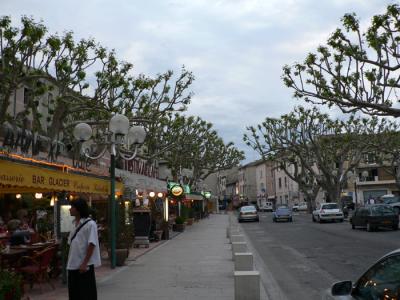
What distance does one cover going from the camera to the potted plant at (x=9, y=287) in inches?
227

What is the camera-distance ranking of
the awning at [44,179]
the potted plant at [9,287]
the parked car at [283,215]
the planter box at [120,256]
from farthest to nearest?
the parked car at [283,215] < the planter box at [120,256] < the awning at [44,179] < the potted plant at [9,287]

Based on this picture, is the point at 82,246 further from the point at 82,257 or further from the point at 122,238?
the point at 122,238

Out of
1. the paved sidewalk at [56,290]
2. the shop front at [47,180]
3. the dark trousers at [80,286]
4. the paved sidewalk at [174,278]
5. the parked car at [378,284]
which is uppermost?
the shop front at [47,180]

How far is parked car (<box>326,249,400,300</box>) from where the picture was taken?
3.57 metres

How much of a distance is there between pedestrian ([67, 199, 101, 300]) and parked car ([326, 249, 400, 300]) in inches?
121

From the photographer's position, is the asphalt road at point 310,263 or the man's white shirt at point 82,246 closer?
the man's white shirt at point 82,246

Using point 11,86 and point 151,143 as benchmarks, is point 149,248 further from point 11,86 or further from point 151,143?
point 151,143

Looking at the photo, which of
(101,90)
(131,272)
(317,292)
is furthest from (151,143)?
(317,292)

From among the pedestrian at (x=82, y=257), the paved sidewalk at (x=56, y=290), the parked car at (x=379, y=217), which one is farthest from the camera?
the parked car at (x=379, y=217)

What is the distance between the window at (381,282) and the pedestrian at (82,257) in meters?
3.30

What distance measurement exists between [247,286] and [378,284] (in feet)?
13.0

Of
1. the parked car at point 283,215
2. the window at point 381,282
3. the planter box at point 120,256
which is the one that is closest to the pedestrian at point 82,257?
the window at point 381,282

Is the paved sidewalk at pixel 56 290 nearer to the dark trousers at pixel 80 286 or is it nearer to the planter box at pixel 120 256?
the planter box at pixel 120 256

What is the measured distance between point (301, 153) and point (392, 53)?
95.8ft
